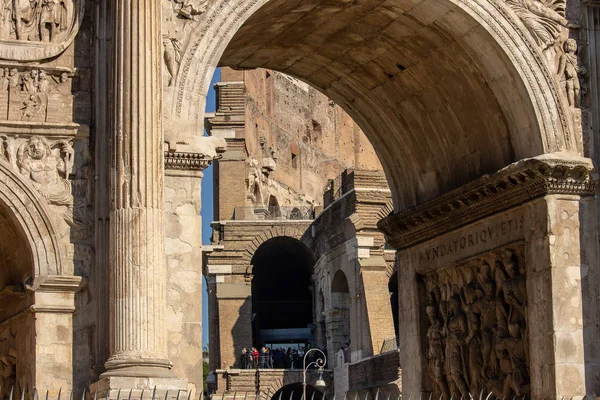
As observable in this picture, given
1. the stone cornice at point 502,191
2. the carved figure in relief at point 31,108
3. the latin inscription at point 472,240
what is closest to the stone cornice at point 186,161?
the carved figure in relief at point 31,108

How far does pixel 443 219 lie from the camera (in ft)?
68.5

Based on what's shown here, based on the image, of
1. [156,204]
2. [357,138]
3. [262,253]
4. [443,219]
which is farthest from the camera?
[357,138]

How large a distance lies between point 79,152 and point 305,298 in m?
49.3

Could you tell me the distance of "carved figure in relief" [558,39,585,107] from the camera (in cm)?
1942

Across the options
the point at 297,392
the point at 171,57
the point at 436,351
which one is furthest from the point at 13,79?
the point at 297,392

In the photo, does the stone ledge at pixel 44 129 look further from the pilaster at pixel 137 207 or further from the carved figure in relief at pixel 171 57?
the carved figure in relief at pixel 171 57

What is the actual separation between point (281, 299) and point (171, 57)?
1950 inches

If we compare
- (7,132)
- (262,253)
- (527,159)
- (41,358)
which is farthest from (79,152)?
(262,253)

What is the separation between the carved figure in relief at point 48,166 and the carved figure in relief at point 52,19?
1.20 meters

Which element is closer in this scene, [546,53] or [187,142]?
[187,142]

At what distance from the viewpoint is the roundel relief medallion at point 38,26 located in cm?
1686

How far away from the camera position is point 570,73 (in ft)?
63.8

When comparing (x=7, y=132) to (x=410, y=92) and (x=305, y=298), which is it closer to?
(x=410, y=92)

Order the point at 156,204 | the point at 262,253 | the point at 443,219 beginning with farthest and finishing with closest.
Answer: the point at 262,253, the point at 443,219, the point at 156,204
